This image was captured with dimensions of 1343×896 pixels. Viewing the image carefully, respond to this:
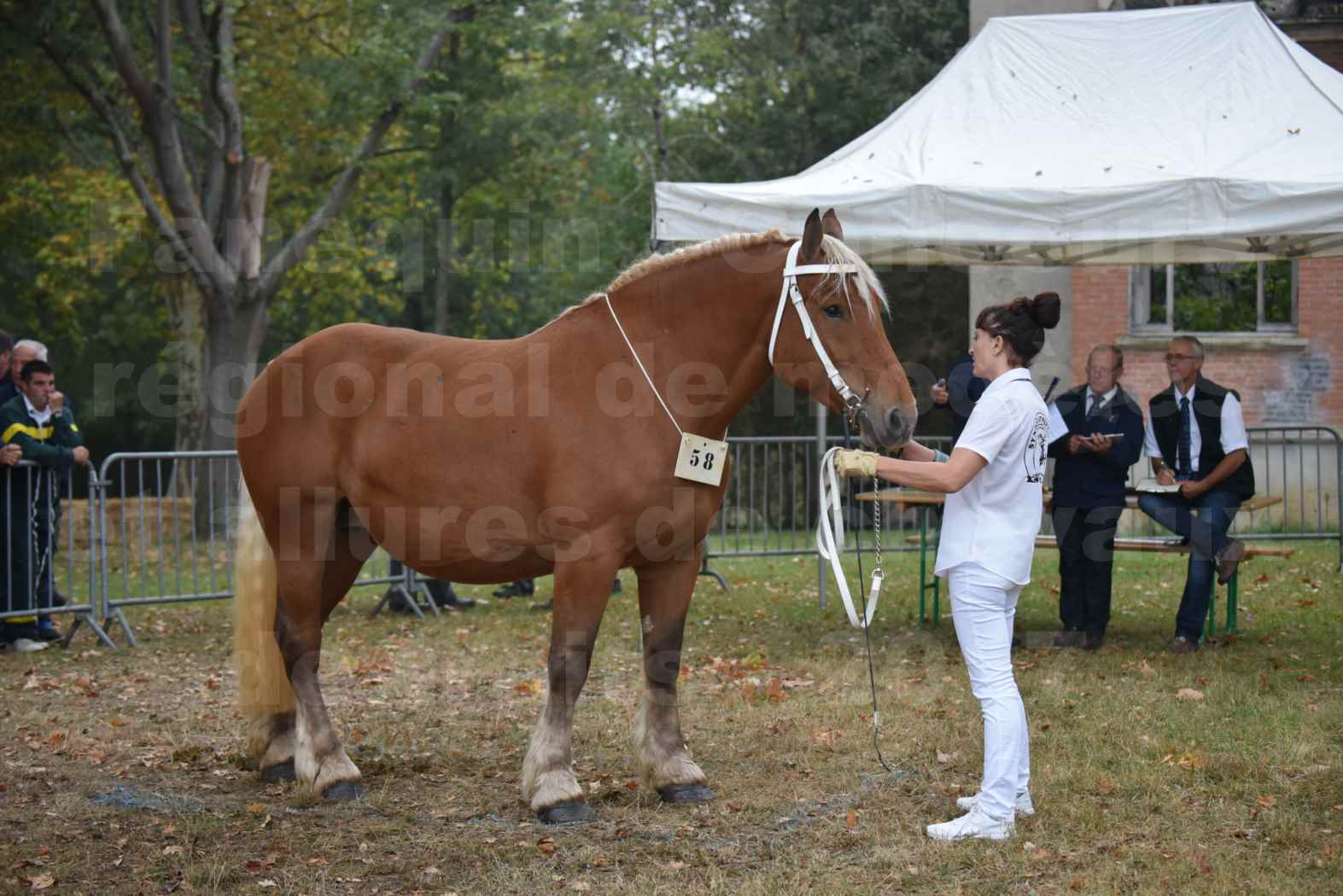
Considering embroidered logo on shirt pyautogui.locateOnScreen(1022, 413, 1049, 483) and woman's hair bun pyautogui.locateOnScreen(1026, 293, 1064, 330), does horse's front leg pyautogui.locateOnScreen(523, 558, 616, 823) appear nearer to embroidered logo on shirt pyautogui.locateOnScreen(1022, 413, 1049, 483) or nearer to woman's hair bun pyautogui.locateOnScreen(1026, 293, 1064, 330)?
embroidered logo on shirt pyautogui.locateOnScreen(1022, 413, 1049, 483)

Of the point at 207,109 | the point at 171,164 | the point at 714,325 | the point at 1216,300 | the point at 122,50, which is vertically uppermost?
the point at 122,50

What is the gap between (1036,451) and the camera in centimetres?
467

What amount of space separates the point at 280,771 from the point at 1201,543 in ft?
19.5

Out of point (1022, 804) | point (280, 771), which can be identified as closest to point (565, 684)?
point (280, 771)

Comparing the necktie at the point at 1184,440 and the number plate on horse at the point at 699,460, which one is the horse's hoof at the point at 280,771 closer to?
the number plate on horse at the point at 699,460

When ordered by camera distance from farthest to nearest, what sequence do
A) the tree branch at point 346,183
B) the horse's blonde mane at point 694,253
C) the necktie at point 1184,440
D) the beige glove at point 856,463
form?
the tree branch at point 346,183, the necktie at point 1184,440, the horse's blonde mane at point 694,253, the beige glove at point 856,463

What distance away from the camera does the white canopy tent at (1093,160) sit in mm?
7691

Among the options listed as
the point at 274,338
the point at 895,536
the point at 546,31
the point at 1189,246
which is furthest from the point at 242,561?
the point at 274,338

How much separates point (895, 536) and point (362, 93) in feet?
31.5

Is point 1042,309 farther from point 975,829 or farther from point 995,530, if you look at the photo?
point 975,829

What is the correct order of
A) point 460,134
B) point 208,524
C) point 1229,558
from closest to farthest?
point 1229,558
point 208,524
point 460,134

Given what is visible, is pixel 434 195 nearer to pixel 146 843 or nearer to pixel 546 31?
pixel 546 31

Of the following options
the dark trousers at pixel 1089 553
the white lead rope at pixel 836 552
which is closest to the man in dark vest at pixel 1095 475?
the dark trousers at pixel 1089 553

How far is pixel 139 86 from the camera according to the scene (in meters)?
16.3
